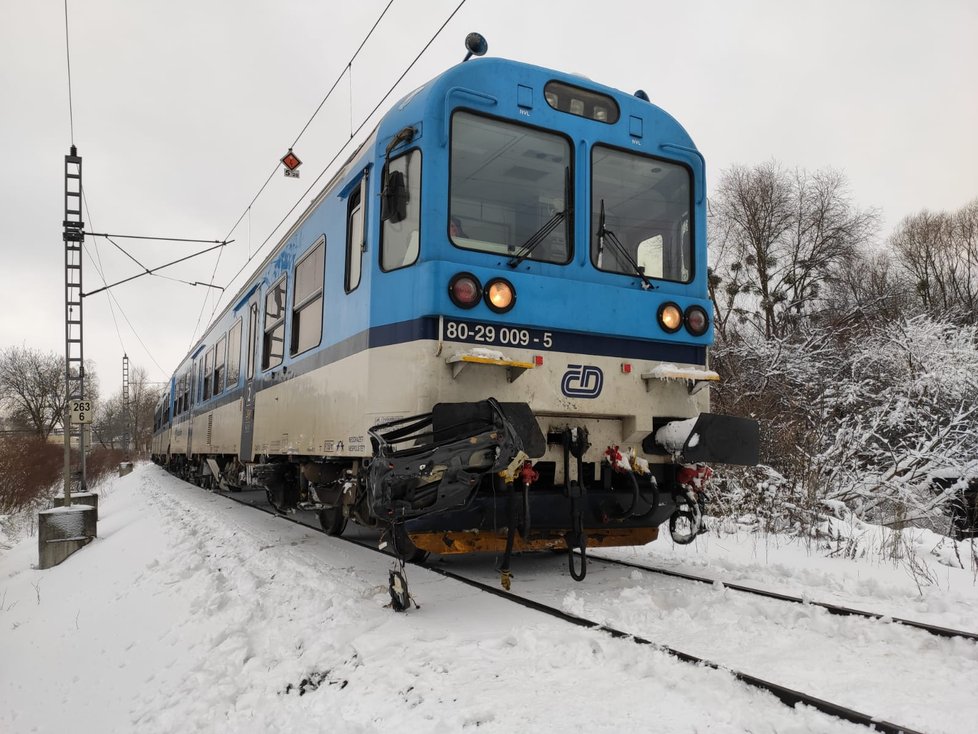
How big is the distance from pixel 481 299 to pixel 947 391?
899 cm

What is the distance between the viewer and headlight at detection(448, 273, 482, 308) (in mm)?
4336

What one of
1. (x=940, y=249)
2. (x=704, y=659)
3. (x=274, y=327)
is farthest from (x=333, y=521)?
(x=940, y=249)

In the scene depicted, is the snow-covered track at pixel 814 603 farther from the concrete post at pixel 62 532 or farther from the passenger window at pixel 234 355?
the concrete post at pixel 62 532

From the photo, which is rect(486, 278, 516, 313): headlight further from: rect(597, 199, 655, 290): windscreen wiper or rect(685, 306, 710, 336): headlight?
rect(685, 306, 710, 336): headlight

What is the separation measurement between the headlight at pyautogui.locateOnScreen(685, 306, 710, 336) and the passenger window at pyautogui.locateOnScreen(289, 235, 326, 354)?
9.61 feet

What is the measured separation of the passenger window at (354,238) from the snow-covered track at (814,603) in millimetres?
2912

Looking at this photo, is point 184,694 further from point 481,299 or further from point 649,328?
point 649,328

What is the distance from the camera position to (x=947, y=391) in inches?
407

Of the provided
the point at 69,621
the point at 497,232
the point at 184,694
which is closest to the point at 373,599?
the point at 184,694

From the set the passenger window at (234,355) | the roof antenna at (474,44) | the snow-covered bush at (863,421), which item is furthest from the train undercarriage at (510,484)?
the passenger window at (234,355)

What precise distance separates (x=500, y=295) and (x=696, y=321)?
1695mm

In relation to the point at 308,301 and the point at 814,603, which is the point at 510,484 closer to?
the point at 814,603

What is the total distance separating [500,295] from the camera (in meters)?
4.50

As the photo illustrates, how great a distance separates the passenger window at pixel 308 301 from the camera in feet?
19.8
